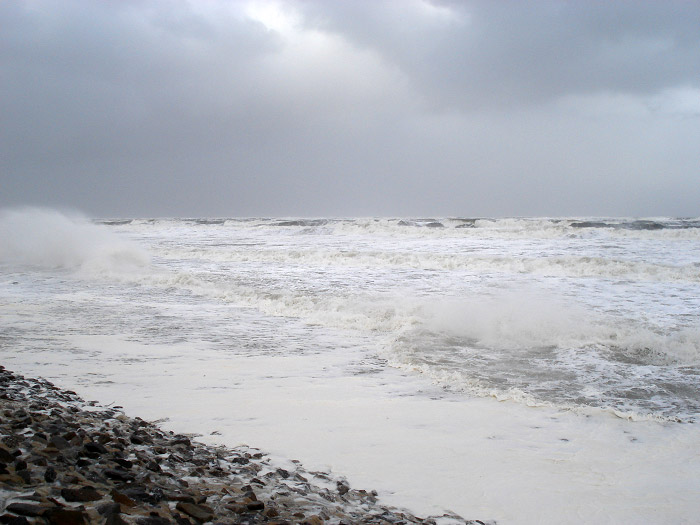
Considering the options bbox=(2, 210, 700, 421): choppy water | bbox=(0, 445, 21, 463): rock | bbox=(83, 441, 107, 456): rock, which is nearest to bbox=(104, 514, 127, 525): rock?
bbox=(0, 445, 21, 463): rock

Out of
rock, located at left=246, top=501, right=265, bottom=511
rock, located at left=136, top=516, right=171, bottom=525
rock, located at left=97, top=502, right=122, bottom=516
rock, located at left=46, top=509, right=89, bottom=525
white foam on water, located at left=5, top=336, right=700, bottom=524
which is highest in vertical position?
rock, located at left=46, top=509, right=89, bottom=525

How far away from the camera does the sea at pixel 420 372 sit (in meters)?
3.42

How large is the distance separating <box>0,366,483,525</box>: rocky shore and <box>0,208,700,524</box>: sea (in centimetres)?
30

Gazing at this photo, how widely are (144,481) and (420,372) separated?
398 centimetres

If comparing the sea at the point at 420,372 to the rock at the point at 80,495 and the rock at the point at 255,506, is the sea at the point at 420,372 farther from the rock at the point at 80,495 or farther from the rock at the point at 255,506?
the rock at the point at 80,495

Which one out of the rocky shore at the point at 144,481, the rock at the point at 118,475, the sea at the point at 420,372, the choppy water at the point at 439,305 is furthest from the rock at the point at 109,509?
the choppy water at the point at 439,305

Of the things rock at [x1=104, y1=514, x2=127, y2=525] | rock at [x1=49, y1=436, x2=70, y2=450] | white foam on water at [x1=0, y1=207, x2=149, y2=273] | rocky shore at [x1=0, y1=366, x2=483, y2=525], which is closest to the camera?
rock at [x1=104, y1=514, x2=127, y2=525]

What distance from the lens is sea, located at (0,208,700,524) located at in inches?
135

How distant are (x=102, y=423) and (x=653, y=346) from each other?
284 inches

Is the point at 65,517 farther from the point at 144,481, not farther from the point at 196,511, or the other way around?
the point at 144,481

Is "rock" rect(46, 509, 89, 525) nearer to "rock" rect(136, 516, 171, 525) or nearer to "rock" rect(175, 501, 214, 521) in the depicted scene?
"rock" rect(136, 516, 171, 525)

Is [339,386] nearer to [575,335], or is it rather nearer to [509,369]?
[509,369]

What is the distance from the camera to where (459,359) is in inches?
264

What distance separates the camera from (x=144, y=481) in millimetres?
2615
